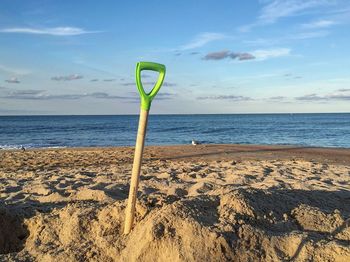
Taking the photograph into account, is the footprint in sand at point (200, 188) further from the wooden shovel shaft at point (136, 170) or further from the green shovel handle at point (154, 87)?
the green shovel handle at point (154, 87)

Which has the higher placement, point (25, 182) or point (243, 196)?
point (243, 196)

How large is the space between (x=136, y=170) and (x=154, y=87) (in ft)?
2.36

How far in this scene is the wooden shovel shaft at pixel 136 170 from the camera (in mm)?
3223

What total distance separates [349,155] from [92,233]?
13052 mm

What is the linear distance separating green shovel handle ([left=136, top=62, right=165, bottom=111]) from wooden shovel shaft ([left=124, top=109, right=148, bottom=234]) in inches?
3.0

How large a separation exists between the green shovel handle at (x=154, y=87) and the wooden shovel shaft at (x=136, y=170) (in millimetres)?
75

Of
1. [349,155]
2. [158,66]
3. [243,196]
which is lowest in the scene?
[349,155]

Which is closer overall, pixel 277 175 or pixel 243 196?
pixel 243 196

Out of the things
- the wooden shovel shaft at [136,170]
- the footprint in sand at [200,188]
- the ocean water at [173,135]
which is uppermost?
the wooden shovel shaft at [136,170]

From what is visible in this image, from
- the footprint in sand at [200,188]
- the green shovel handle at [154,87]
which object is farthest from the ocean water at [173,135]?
the green shovel handle at [154,87]

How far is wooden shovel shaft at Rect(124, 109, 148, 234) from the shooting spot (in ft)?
10.6

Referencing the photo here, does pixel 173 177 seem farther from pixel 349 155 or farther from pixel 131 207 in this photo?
pixel 349 155

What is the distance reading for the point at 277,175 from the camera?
26.3ft

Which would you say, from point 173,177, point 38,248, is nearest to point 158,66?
Answer: point 38,248
